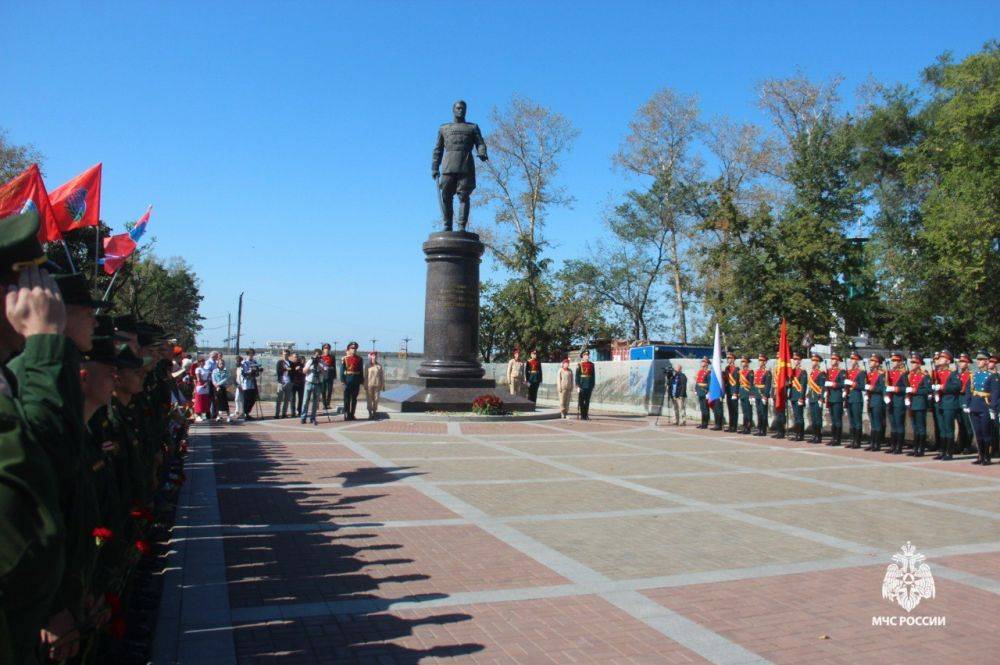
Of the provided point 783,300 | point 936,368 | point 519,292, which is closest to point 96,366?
point 936,368

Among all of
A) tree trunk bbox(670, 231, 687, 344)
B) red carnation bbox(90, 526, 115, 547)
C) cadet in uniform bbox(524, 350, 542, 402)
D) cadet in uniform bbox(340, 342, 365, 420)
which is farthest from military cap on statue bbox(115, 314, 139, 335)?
tree trunk bbox(670, 231, 687, 344)

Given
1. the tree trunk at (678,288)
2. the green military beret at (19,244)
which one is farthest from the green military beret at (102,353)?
the tree trunk at (678,288)

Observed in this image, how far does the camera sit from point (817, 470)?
11930mm

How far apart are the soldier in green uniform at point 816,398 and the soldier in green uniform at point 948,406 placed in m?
2.55

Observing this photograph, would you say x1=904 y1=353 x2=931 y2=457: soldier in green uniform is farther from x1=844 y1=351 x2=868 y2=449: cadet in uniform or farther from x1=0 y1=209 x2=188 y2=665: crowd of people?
x1=0 y1=209 x2=188 y2=665: crowd of people

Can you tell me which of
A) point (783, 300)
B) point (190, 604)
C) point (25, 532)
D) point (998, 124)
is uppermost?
point (998, 124)

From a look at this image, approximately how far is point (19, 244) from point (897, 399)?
1553 cm

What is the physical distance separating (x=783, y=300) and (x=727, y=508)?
21.2 m

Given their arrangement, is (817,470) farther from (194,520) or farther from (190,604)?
(190,604)

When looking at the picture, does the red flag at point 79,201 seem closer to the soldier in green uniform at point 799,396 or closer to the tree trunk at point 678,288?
the soldier in green uniform at point 799,396

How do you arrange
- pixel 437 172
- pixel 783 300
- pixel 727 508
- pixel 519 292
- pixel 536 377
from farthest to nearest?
pixel 519 292 < pixel 783 300 < pixel 536 377 < pixel 437 172 < pixel 727 508

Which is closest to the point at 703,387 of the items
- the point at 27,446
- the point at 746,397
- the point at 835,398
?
the point at 746,397

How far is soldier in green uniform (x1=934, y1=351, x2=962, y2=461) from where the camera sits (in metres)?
13.9

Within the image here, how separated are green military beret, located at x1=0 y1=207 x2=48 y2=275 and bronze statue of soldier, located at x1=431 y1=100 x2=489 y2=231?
1990 centimetres
